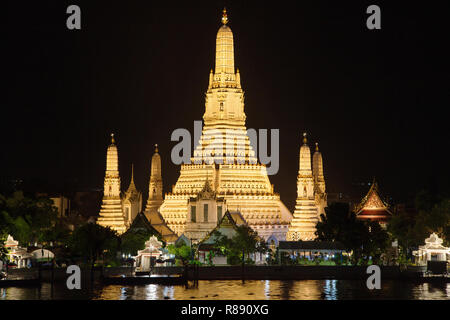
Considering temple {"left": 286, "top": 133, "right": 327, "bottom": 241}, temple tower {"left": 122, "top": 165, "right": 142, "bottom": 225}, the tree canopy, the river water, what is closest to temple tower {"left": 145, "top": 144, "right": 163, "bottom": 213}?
temple tower {"left": 122, "top": 165, "right": 142, "bottom": 225}

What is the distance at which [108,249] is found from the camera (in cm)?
9912

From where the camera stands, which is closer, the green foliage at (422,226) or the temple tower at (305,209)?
the green foliage at (422,226)

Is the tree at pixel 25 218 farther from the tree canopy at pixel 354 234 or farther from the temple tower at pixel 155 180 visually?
the temple tower at pixel 155 180

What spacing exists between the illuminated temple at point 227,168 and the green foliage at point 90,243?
18.3 metres

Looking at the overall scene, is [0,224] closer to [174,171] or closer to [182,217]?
[182,217]

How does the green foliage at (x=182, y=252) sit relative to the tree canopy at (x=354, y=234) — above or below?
below

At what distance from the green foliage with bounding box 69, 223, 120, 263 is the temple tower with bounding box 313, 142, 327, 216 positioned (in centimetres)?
2904

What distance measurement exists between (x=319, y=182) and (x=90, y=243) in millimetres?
35226

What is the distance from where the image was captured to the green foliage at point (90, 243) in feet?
315

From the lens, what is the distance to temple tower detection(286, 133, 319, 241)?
11544 cm

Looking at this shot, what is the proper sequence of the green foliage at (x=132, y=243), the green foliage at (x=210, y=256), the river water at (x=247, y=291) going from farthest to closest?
the green foliage at (x=132, y=243)
the green foliage at (x=210, y=256)
the river water at (x=247, y=291)

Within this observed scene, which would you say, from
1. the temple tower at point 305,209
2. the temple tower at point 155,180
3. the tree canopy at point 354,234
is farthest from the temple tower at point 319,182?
the tree canopy at point 354,234

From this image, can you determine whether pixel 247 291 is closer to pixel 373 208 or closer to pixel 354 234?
pixel 354 234
